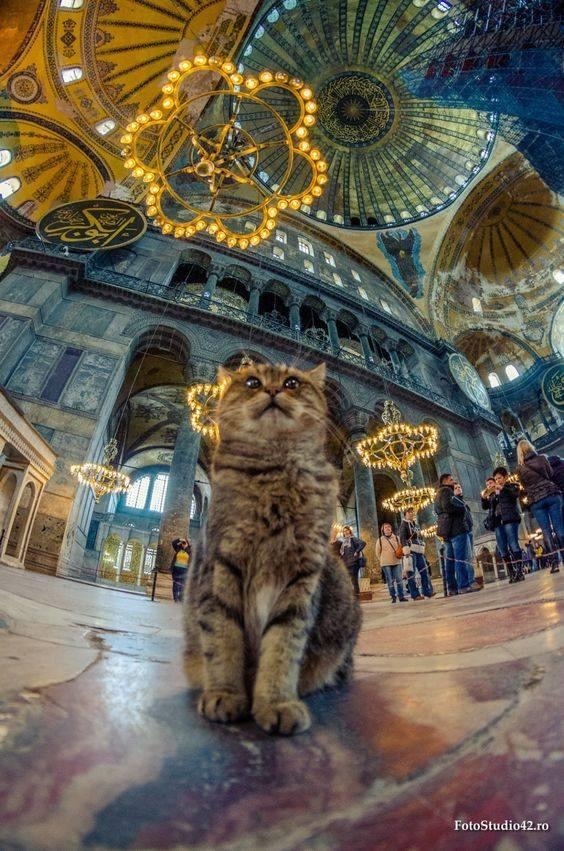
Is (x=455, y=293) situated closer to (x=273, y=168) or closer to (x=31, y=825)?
(x=273, y=168)

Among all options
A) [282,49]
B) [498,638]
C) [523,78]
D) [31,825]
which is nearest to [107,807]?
[31,825]

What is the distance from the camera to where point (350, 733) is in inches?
28.2

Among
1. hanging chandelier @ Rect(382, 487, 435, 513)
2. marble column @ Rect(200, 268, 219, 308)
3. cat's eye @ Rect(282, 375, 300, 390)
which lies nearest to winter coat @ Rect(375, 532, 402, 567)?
hanging chandelier @ Rect(382, 487, 435, 513)

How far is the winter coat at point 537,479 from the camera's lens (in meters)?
4.79

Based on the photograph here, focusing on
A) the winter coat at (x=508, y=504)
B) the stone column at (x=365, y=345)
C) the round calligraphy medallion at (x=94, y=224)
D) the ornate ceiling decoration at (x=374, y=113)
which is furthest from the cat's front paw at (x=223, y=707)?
the ornate ceiling decoration at (x=374, y=113)

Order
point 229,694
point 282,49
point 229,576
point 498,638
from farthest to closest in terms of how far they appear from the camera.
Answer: point 282,49
point 498,638
point 229,576
point 229,694

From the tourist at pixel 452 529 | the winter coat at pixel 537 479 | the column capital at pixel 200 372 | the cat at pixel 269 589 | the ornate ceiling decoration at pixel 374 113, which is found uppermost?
the ornate ceiling decoration at pixel 374 113

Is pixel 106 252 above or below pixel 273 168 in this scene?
below

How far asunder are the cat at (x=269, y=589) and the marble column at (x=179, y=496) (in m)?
7.89

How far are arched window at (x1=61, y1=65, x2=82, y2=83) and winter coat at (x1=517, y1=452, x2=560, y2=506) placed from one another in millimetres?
19216

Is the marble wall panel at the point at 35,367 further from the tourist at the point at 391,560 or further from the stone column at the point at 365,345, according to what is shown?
the stone column at the point at 365,345

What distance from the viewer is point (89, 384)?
9.75m

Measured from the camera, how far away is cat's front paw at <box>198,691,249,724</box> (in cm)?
80

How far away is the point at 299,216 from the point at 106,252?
35.1ft
